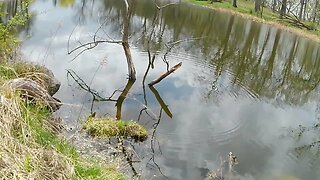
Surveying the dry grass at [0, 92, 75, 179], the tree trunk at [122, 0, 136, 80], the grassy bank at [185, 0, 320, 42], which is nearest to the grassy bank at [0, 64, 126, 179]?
the dry grass at [0, 92, 75, 179]

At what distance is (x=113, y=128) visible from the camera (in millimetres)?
11406

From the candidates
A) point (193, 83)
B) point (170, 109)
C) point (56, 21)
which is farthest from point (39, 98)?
point (56, 21)

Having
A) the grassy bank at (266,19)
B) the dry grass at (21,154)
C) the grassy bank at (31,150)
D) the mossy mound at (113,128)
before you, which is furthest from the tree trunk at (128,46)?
the grassy bank at (266,19)

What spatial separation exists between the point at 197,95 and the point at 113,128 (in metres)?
5.62

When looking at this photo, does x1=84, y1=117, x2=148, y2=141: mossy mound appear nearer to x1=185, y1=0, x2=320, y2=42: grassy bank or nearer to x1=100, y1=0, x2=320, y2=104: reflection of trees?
x1=100, y1=0, x2=320, y2=104: reflection of trees

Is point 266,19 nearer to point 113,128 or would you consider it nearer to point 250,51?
point 250,51

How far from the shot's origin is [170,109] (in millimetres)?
14453

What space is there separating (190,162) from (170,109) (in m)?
3.81

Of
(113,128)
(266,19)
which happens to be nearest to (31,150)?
(113,128)

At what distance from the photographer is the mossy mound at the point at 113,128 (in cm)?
1116

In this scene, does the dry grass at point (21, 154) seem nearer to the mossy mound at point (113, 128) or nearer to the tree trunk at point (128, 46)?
the mossy mound at point (113, 128)

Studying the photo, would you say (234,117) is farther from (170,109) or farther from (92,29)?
(92,29)

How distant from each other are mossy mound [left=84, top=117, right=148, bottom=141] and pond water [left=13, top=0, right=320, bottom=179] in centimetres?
37

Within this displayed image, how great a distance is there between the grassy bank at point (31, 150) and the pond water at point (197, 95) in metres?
0.75
